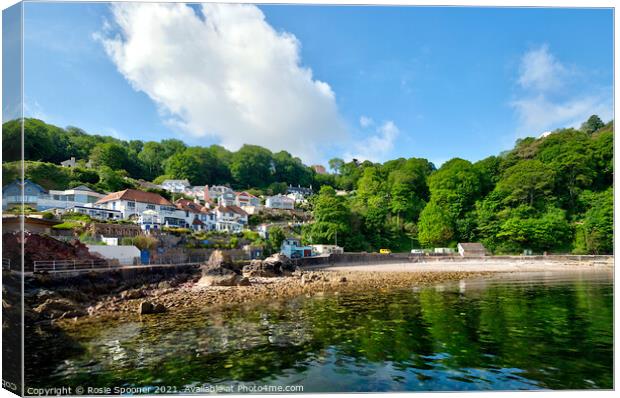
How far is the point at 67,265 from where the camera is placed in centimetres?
1114

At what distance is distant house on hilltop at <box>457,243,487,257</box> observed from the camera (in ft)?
95.9

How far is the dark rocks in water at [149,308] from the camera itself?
8291mm

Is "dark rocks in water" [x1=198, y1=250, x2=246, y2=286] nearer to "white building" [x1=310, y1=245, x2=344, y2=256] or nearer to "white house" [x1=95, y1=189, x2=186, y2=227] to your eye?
"white house" [x1=95, y1=189, x2=186, y2=227]

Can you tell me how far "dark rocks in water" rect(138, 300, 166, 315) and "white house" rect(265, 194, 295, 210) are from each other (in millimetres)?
34901

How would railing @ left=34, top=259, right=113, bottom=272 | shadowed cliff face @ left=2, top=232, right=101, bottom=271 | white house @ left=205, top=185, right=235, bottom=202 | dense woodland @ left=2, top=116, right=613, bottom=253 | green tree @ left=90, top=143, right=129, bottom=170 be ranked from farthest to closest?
white house @ left=205, top=185, right=235, bottom=202 → green tree @ left=90, top=143, right=129, bottom=170 → dense woodland @ left=2, top=116, right=613, bottom=253 → railing @ left=34, top=259, right=113, bottom=272 → shadowed cliff face @ left=2, top=232, right=101, bottom=271

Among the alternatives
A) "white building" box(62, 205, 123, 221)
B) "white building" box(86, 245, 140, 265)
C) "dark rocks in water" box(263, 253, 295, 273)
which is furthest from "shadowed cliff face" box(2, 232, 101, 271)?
"dark rocks in water" box(263, 253, 295, 273)

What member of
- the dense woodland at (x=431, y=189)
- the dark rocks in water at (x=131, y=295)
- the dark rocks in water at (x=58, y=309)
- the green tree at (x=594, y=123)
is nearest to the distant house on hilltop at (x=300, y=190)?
the dense woodland at (x=431, y=189)

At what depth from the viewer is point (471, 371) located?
4.47m

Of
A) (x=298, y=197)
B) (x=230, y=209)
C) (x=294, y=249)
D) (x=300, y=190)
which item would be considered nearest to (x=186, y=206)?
(x=230, y=209)

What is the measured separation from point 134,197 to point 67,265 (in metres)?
9.05

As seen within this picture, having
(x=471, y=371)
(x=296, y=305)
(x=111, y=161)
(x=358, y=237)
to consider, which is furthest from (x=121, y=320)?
(x=358, y=237)

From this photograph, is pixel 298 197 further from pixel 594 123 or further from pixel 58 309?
pixel 58 309

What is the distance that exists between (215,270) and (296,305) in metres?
6.36

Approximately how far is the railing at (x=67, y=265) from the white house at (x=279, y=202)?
3074 cm
